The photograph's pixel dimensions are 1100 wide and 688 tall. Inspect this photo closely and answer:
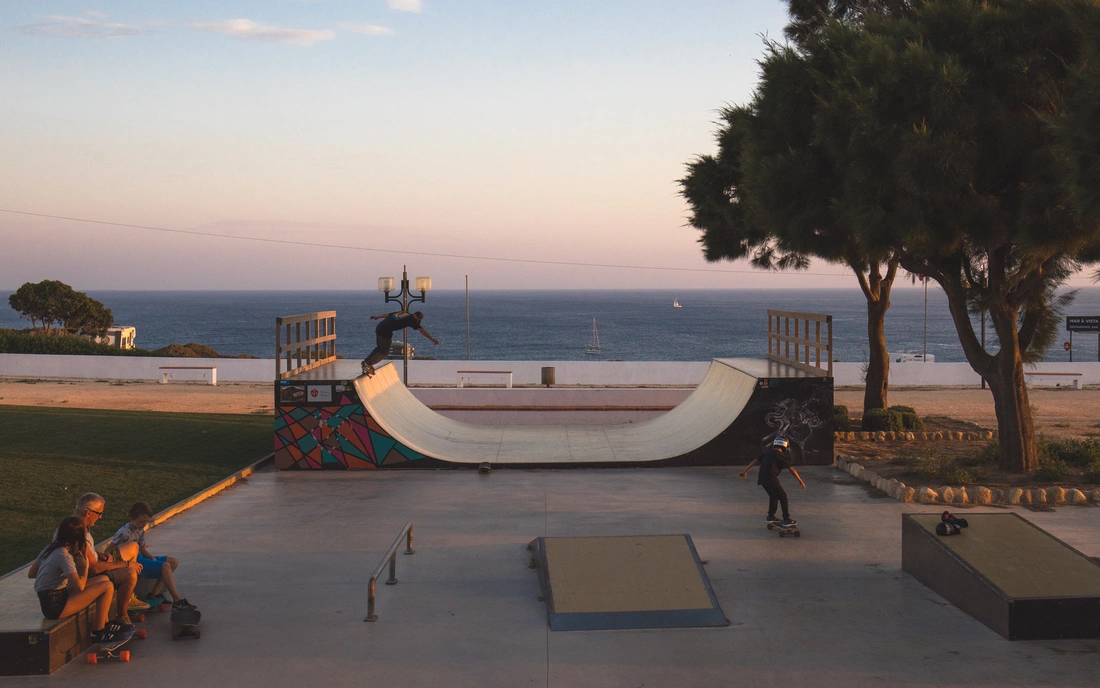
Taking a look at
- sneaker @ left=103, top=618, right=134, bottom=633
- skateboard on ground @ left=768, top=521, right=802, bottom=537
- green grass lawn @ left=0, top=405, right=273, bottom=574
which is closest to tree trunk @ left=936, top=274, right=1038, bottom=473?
skateboard on ground @ left=768, top=521, right=802, bottom=537

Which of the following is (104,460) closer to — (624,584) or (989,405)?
(624,584)

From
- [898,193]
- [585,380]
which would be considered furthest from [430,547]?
[585,380]

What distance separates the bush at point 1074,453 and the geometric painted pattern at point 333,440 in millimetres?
10564

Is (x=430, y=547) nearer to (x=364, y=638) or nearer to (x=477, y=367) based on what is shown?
(x=364, y=638)

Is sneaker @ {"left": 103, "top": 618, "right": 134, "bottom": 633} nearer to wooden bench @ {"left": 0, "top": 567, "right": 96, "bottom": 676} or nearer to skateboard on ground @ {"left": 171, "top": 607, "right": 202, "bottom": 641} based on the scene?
wooden bench @ {"left": 0, "top": 567, "right": 96, "bottom": 676}

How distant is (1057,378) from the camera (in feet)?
101

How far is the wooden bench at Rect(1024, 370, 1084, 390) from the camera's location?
29.3m

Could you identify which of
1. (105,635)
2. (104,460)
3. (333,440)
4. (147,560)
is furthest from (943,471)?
(104,460)

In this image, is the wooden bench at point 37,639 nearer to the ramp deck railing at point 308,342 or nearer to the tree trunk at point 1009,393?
the ramp deck railing at point 308,342

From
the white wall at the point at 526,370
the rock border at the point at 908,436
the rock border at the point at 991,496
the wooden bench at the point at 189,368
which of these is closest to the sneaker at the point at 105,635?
the rock border at the point at 991,496

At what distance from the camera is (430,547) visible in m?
9.84

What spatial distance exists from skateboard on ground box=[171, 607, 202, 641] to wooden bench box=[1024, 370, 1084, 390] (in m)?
29.0

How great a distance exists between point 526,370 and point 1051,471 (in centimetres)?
2078

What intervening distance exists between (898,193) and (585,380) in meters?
19.0
